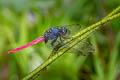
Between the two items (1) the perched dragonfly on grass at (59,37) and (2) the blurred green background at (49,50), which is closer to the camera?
(1) the perched dragonfly on grass at (59,37)

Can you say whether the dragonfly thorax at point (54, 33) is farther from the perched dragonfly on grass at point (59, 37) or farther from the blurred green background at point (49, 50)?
the blurred green background at point (49, 50)

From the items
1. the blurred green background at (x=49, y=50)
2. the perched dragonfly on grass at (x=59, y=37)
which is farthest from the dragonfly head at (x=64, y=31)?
the blurred green background at (x=49, y=50)

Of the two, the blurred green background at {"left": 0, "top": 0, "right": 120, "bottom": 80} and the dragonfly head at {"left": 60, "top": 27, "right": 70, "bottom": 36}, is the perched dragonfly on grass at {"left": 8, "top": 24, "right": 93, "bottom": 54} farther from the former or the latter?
the blurred green background at {"left": 0, "top": 0, "right": 120, "bottom": 80}

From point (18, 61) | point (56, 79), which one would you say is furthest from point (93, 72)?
point (18, 61)

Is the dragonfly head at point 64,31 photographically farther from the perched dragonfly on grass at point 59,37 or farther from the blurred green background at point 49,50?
the blurred green background at point 49,50

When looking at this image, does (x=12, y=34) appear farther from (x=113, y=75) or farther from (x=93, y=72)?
(x=113, y=75)

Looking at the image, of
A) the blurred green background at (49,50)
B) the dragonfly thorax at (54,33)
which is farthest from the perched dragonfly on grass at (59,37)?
the blurred green background at (49,50)

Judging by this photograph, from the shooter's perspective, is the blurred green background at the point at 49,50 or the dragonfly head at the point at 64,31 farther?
the blurred green background at the point at 49,50

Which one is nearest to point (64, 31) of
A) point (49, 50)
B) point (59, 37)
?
point (59, 37)
